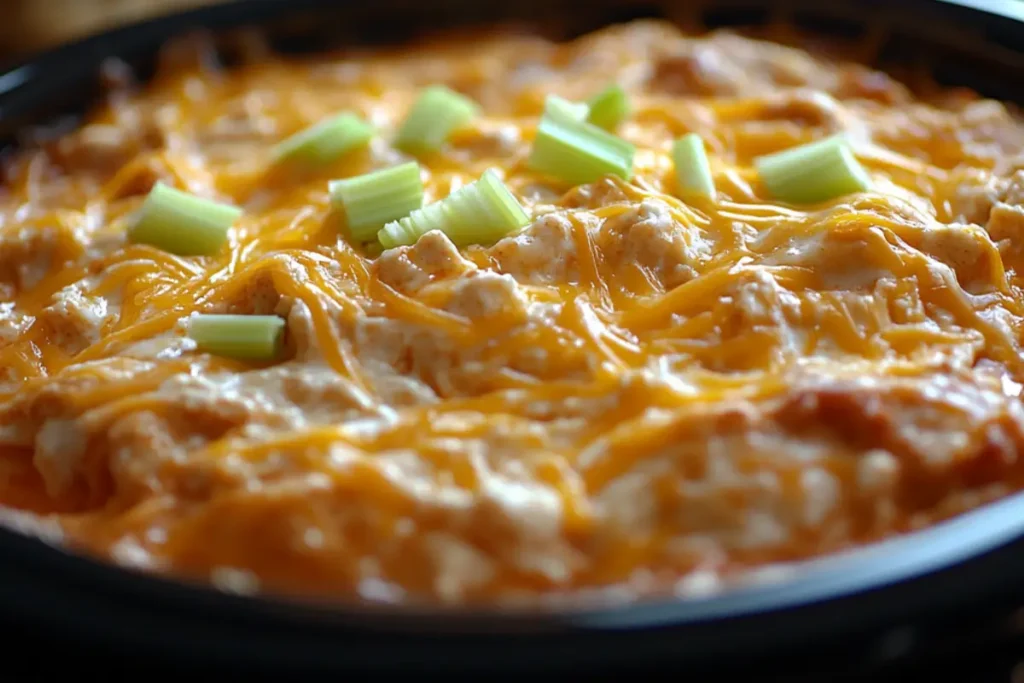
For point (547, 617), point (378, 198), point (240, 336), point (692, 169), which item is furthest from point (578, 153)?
point (547, 617)

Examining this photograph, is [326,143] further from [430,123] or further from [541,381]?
[541,381]

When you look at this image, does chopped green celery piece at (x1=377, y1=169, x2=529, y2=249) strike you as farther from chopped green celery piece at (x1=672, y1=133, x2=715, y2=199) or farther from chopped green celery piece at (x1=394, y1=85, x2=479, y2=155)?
chopped green celery piece at (x1=394, y1=85, x2=479, y2=155)

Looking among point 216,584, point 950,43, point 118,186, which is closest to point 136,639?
point 216,584

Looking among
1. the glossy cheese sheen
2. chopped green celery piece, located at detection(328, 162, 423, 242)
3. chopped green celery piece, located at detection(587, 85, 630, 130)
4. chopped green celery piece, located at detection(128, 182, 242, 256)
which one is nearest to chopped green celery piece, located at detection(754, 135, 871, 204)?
the glossy cheese sheen

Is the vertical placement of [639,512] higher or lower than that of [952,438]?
lower

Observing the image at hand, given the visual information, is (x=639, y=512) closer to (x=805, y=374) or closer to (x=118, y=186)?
(x=805, y=374)

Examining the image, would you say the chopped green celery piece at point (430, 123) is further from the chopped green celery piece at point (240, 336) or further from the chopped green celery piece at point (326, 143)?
the chopped green celery piece at point (240, 336)
